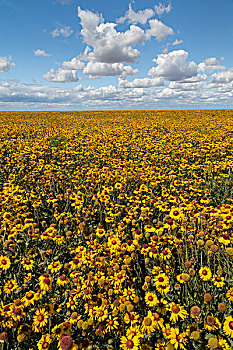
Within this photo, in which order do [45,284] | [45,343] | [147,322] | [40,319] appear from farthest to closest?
1. [45,284]
2. [40,319]
3. [147,322]
4. [45,343]

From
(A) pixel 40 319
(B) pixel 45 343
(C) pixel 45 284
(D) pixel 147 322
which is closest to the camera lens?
(B) pixel 45 343

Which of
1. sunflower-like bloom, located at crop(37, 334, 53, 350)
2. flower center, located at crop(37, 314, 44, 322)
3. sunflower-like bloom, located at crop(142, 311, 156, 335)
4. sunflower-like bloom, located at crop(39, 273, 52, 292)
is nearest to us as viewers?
sunflower-like bloom, located at crop(37, 334, 53, 350)

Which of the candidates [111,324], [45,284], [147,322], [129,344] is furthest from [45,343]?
[147,322]

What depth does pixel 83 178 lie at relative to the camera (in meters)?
6.70

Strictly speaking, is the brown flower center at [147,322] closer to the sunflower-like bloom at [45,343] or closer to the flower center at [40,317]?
the sunflower-like bloom at [45,343]

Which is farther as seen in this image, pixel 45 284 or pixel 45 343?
pixel 45 284

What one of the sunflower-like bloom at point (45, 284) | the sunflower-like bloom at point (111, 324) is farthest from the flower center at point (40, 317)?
the sunflower-like bloom at point (111, 324)

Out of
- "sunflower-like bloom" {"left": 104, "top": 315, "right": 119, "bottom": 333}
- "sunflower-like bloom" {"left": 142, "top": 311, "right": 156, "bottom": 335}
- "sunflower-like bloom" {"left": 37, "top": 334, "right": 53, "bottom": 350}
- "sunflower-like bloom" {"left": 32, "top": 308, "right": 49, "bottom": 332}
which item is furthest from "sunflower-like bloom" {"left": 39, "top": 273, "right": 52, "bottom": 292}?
"sunflower-like bloom" {"left": 142, "top": 311, "right": 156, "bottom": 335}

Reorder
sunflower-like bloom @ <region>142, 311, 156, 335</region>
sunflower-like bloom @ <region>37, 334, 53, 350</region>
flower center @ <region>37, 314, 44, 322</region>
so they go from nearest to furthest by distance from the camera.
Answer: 1. sunflower-like bloom @ <region>37, 334, 53, 350</region>
2. sunflower-like bloom @ <region>142, 311, 156, 335</region>
3. flower center @ <region>37, 314, 44, 322</region>

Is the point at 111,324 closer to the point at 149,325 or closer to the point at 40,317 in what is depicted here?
the point at 149,325

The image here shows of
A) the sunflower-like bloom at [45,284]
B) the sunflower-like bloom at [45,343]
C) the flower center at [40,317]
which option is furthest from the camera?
the sunflower-like bloom at [45,284]

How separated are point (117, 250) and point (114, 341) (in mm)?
1055

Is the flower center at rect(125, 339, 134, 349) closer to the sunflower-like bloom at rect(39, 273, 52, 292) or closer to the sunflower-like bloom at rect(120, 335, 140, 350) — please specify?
the sunflower-like bloom at rect(120, 335, 140, 350)

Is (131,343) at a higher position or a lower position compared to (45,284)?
lower
